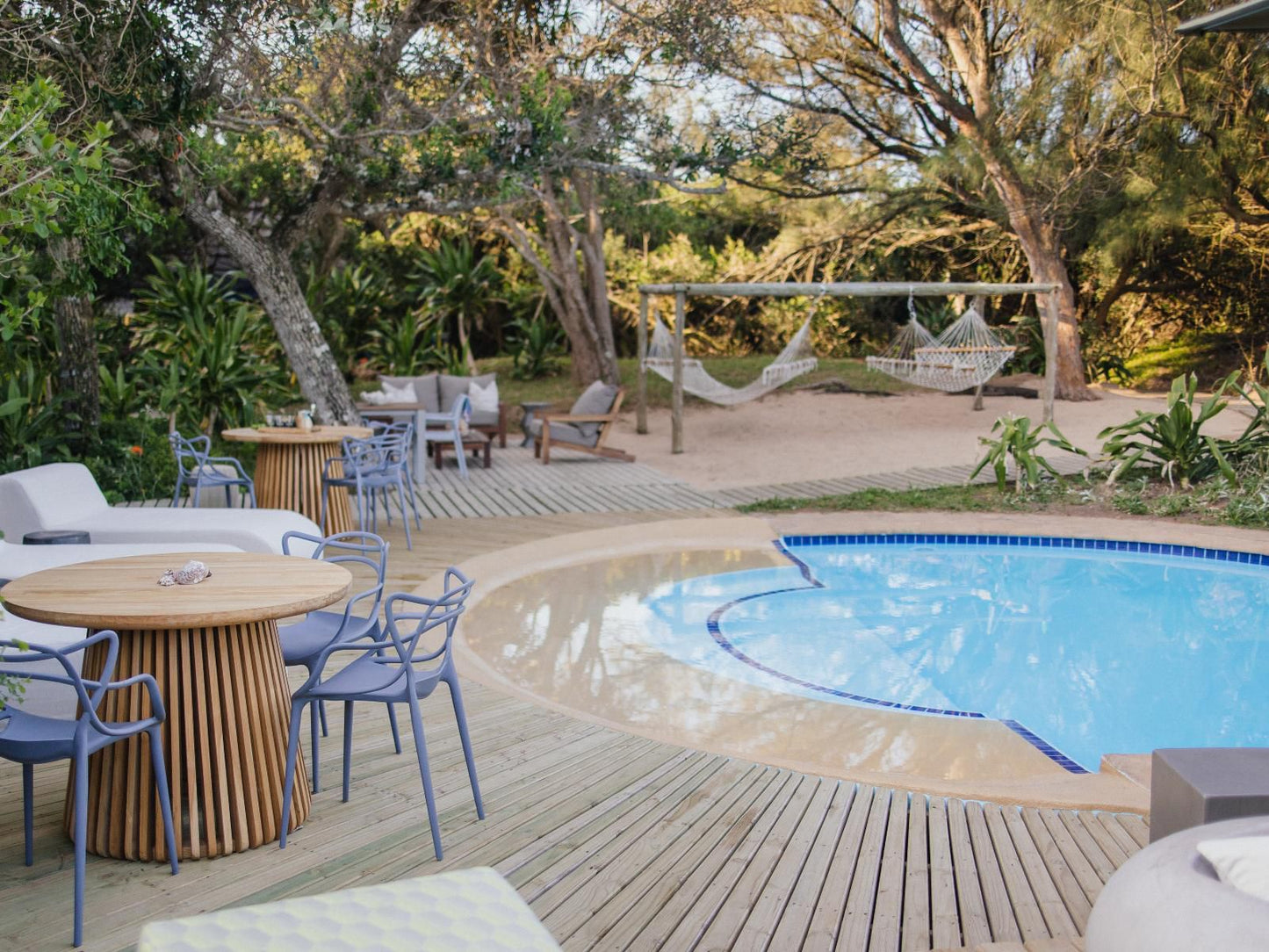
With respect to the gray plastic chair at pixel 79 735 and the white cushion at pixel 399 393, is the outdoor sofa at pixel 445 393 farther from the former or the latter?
the gray plastic chair at pixel 79 735

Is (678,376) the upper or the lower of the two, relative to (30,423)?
upper

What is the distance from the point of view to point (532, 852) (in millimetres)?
2881

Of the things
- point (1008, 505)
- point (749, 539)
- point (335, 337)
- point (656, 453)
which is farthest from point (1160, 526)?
point (335, 337)

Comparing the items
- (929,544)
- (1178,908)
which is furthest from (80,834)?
(929,544)

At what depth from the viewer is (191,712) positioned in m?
2.79

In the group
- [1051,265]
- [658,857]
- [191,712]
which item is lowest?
[658,857]

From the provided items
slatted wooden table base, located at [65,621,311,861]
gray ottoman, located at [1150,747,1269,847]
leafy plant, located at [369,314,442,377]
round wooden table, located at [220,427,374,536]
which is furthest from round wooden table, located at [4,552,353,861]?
leafy plant, located at [369,314,442,377]

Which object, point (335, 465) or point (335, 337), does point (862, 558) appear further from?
point (335, 337)

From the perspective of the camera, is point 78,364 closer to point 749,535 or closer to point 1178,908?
point 749,535

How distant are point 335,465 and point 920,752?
448 cm

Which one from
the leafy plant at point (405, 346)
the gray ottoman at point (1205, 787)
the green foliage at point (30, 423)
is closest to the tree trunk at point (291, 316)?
the green foliage at point (30, 423)

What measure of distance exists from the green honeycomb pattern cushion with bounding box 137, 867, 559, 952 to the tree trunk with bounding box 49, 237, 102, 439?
25.5ft

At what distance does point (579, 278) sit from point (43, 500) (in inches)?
406

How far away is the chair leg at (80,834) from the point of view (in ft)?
7.89
